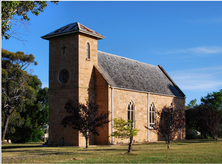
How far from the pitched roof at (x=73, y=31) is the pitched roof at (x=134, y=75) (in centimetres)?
321

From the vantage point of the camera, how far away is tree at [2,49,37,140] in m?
38.9

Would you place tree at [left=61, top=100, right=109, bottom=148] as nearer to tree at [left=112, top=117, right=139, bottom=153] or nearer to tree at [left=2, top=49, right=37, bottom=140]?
tree at [left=112, top=117, right=139, bottom=153]

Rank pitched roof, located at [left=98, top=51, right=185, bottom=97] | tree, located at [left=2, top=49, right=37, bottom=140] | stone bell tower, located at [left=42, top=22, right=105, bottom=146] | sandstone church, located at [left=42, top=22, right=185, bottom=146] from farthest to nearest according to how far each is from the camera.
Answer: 1. tree, located at [left=2, top=49, right=37, bottom=140]
2. pitched roof, located at [left=98, top=51, right=185, bottom=97]
3. sandstone church, located at [left=42, top=22, right=185, bottom=146]
4. stone bell tower, located at [left=42, top=22, right=105, bottom=146]

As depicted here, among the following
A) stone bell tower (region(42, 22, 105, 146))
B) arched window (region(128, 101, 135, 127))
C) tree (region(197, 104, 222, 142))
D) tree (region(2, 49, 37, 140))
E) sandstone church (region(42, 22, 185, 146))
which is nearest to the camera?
stone bell tower (region(42, 22, 105, 146))

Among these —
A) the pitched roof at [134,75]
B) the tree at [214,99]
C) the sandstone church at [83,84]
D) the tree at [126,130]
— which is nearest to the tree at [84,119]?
the sandstone church at [83,84]

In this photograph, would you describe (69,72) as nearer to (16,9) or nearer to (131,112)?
(131,112)

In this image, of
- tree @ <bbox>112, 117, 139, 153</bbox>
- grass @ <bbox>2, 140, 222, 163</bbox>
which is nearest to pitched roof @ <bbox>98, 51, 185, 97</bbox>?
tree @ <bbox>112, 117, 139, 153</bbox>

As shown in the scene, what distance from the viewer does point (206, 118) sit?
30922mm

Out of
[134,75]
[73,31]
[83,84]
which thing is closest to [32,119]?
[134,75]

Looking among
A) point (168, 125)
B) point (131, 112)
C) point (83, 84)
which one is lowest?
point (168, 125)

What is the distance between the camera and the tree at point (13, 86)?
38.9 meters

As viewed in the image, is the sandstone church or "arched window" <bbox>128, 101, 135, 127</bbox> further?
"arched window" <bbox>128, 101, 135, 127</bbox>

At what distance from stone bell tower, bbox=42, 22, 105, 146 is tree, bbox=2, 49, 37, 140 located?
12.9 meters

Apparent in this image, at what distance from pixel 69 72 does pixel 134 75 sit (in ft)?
29.3
